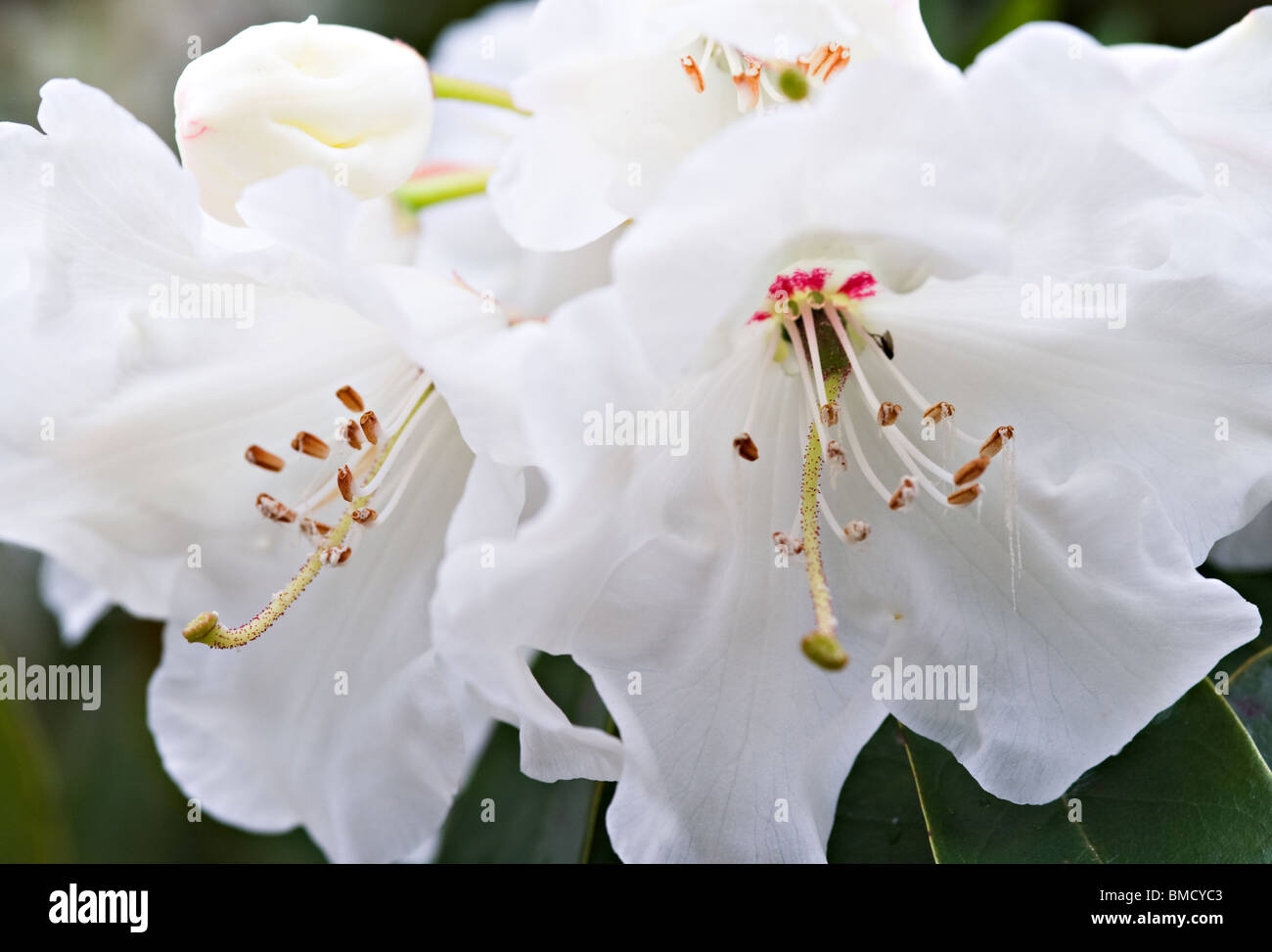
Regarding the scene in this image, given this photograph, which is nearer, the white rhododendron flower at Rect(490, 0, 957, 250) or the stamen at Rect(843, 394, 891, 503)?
the white rhododendron flower at Rect(490, 0, 957, 250)

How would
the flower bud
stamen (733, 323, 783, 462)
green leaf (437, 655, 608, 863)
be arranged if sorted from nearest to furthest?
1. the flower bud
2. stamen (733, 323, 783, 462)
3. green leaf (437, 655, 608, 863)

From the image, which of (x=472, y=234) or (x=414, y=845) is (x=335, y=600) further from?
(x=472, y=234)

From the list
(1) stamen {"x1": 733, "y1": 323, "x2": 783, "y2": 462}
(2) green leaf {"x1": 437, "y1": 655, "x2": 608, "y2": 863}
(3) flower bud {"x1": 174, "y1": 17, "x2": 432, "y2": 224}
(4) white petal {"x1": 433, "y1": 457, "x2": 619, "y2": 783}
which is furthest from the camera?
(2) green leaf {"x1": 437, "y1": 655, "x2": 608, "y2": 863}

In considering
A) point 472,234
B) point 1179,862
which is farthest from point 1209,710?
point 472,234

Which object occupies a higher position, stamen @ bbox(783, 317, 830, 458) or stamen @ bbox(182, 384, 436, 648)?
stamen @ bbox(783, 317, 830, 458)

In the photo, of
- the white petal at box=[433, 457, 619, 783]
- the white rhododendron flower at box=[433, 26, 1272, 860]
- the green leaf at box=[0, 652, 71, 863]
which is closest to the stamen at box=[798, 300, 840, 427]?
the white rhododendron flower at box=[433, 26, 1272, 860]

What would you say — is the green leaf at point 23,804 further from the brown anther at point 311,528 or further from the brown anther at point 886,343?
the brown anther at point 886,343

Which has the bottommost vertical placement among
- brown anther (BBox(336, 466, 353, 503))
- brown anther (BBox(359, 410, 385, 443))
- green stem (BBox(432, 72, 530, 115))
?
brown anther (BBox(336, 466, 353, 503))

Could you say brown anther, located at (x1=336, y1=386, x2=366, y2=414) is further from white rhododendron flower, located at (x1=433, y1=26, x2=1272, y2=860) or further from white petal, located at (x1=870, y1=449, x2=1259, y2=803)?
white petal, located at (x1=870, y1=449, x2=1259, y2=803)
